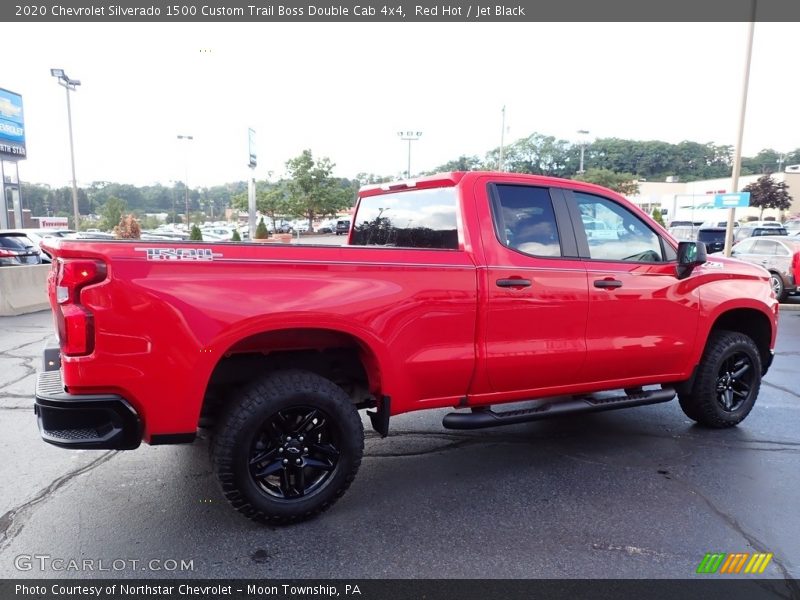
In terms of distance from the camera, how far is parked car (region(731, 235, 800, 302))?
12.6m

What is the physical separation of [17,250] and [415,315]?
1316 cm

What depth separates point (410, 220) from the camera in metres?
4.12

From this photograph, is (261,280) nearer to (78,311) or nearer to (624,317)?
(78,311)

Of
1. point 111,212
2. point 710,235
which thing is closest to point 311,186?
point 111,212

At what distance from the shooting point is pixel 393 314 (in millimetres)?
3252

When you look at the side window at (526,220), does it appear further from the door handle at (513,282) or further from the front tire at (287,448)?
the front tire at (287,448)

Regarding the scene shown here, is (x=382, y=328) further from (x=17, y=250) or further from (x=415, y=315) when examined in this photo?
(x=17, y=250)

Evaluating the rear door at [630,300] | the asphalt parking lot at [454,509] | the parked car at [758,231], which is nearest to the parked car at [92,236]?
the asphalt parking lot at [454,509]

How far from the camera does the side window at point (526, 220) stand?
3.72m

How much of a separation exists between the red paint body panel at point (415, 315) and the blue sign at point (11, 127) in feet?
97.2

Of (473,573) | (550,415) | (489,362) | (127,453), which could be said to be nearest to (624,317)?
(550,415)

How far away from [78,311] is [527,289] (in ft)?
8.42

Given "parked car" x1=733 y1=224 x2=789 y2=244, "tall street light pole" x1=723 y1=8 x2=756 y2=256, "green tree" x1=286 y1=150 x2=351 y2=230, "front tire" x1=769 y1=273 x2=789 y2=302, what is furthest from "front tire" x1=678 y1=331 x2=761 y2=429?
"green tree" x1=286 y1=150 x2=351 y2=230

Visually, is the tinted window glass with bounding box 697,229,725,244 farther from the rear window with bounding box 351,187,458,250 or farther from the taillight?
the taillight
